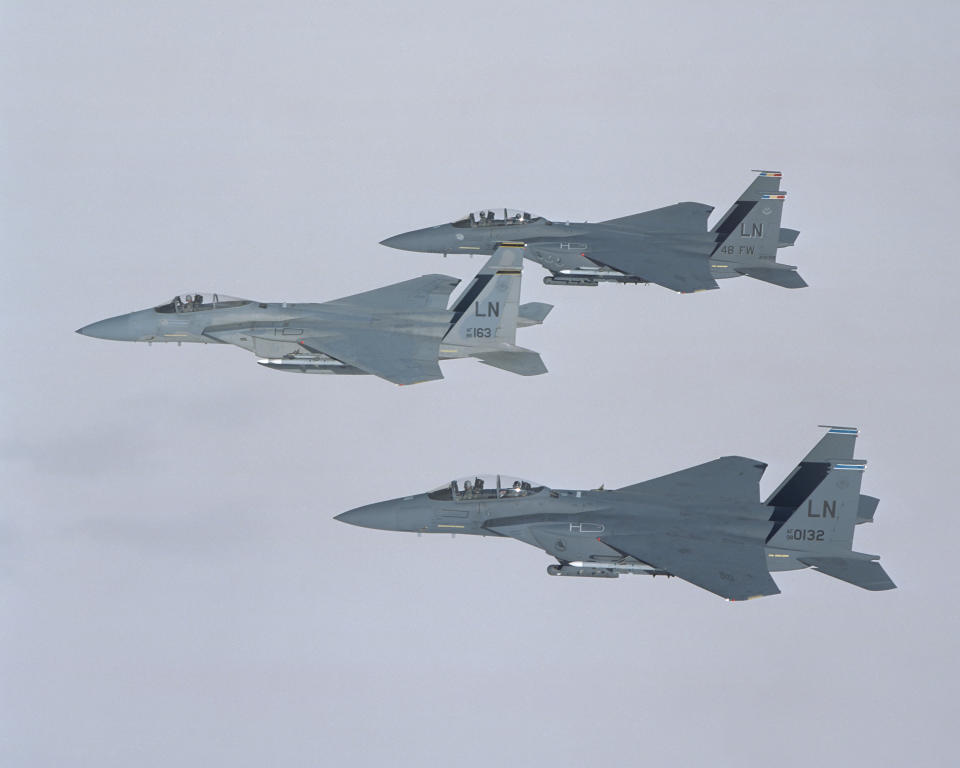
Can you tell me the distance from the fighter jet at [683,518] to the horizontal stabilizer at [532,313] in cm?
751

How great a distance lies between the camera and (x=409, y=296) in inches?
1991

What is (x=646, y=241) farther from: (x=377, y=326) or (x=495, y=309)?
(x=377, y=326)

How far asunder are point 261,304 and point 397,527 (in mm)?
8965

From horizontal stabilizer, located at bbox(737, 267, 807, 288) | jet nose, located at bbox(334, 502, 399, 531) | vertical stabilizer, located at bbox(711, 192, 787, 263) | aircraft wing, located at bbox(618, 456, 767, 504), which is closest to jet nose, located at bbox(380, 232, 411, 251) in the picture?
vertical stabilizer, located at bbox(711, 192, 787, 263)

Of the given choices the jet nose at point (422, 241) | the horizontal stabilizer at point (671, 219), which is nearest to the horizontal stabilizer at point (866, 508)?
the horizontal stabilizer at point (671, 219)

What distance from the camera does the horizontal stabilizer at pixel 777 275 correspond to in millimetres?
53094

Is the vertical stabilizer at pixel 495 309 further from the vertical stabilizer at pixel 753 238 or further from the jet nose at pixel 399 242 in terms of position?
the vertical stabilizer at pixel 753 238

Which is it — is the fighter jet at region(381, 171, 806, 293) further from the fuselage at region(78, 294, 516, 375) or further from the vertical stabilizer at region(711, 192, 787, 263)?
the fuselage at region(78, 294, 516, 375)

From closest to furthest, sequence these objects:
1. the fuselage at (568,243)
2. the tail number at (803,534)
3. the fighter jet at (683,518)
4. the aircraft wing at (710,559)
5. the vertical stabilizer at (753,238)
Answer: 1. the aircraft wing at (710,559)
2. the fighter jet at (683,518)
3. the tail number at (803,534)
4. the fuselage at (568,243)
5. the vertical stabilizer at (753,238)

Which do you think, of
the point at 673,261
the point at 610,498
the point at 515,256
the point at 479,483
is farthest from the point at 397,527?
the point at 673,261

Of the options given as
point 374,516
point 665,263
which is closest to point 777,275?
point 665,263

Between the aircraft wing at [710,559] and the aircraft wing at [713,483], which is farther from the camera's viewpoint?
the aircraft wing at [713,483]

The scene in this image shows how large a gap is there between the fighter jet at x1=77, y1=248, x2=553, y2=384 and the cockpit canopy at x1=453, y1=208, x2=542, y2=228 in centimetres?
449

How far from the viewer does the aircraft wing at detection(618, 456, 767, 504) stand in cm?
4441
